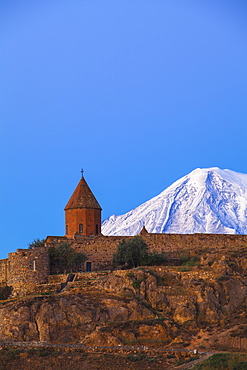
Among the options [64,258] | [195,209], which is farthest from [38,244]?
[195,209]

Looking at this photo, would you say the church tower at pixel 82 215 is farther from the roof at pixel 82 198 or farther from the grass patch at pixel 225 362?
the grass patch at pixel 225 362

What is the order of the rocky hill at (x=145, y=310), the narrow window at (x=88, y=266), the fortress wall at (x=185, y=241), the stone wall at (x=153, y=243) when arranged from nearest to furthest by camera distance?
1. the rocky hill at (x=145, y=310)
2. the narrow window at (x=88, y=266)
3. the stone wall at (x=153, y=243)
4. the fortress wall at (x=185, y=241)

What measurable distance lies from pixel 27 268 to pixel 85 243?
6.12 metres

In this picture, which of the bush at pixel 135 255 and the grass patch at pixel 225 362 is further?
the bush at pixel 135 255

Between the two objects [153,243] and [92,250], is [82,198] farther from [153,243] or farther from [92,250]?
[153,243]

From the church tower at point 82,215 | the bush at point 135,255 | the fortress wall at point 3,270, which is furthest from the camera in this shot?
the church tower at point 82,215

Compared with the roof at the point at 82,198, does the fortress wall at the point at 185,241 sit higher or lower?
lower

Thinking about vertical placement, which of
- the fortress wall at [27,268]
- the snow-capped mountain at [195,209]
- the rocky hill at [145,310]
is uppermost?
the snow-capped mountain at [195,209]

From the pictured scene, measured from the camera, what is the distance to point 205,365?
38.9 m

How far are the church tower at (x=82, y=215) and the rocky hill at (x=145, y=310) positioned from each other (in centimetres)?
1058

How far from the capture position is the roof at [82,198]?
2356 inches

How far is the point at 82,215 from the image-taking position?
5981cm

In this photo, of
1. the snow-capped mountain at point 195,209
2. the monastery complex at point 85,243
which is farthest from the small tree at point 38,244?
the snow-capped mountain at point 195,209

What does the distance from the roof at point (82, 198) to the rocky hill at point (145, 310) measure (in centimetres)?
1139
